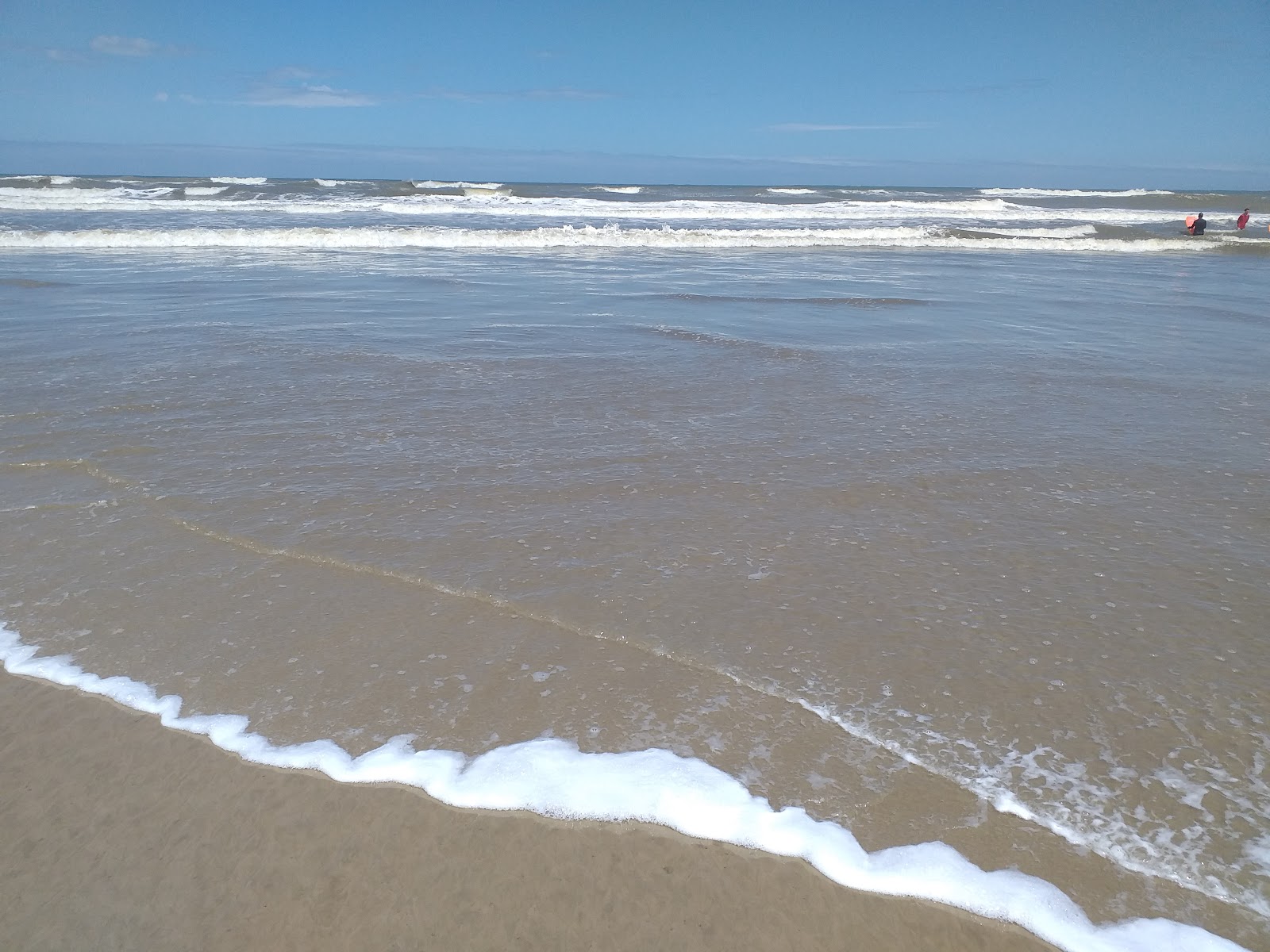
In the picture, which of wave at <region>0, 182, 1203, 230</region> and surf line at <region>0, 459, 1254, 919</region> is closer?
surf line at <region>0, 459, 1254, 919</region>

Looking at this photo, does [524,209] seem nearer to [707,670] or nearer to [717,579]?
[717,579]

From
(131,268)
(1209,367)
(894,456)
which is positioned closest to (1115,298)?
(1209,367)

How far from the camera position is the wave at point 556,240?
16.6m

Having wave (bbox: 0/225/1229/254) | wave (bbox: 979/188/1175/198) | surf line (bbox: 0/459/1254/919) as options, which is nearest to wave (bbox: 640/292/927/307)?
surf line (bbox: 0/459/1254/919)

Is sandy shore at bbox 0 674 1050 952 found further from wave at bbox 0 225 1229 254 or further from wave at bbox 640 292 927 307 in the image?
wave at bbox 0 225 1229 254

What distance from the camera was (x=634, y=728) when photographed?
8.34 ft

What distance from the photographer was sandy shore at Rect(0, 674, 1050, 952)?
1.90 meters

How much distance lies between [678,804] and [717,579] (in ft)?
4.11

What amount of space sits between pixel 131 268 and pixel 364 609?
12.8 meters

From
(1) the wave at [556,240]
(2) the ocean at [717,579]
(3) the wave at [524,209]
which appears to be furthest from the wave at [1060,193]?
(2) the ocean at [717,579]

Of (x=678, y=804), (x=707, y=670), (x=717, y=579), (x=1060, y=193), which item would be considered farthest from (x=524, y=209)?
(x=1060, y=193)

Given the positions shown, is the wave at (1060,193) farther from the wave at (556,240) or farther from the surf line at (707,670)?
the surf line at (707,670)

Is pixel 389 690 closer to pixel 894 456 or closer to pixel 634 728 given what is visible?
pixel 634 728

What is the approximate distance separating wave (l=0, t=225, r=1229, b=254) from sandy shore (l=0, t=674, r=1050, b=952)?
16.8 metres
